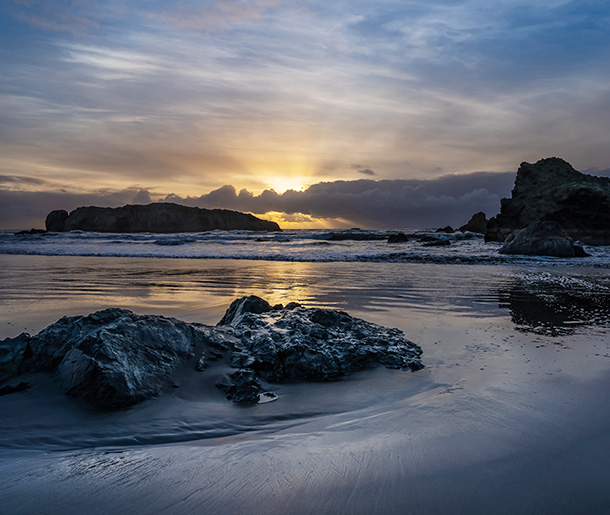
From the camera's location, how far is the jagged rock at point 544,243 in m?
15.3

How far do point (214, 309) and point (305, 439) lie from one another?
3.62 m

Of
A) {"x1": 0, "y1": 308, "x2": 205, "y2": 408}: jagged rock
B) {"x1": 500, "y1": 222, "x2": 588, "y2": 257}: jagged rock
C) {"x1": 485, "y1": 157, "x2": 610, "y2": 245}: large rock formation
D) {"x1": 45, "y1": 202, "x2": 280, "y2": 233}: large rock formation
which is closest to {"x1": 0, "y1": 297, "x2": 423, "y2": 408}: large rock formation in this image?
{"x1": 0, "y1": 308, "x2": 205, "y2": 408}: jagged rock

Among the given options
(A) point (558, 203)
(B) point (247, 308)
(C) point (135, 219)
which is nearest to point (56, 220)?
(C) point (135, 219)

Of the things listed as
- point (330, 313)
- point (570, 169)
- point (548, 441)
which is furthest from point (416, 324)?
point (570, 169)

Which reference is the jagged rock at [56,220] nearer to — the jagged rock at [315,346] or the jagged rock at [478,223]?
the jagged rock at [478,223]

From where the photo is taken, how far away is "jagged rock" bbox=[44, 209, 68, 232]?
81.9 metres

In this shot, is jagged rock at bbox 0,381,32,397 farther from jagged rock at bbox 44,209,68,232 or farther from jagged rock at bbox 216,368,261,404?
jagged rock at bbox 44,209,68,232

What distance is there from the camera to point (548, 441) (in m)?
2.00

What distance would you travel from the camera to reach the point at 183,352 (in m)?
2.89

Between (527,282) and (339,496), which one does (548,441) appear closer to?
(339,496)

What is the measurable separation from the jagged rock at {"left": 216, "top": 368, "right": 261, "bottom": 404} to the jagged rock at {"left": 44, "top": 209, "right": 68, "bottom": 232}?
92.1 metres

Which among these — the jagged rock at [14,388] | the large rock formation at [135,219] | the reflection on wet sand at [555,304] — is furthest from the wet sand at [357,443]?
the large rock formation at [135,219]

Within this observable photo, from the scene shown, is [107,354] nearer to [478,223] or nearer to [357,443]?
[357,443]

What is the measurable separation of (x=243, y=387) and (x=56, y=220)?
93276 millimetres
